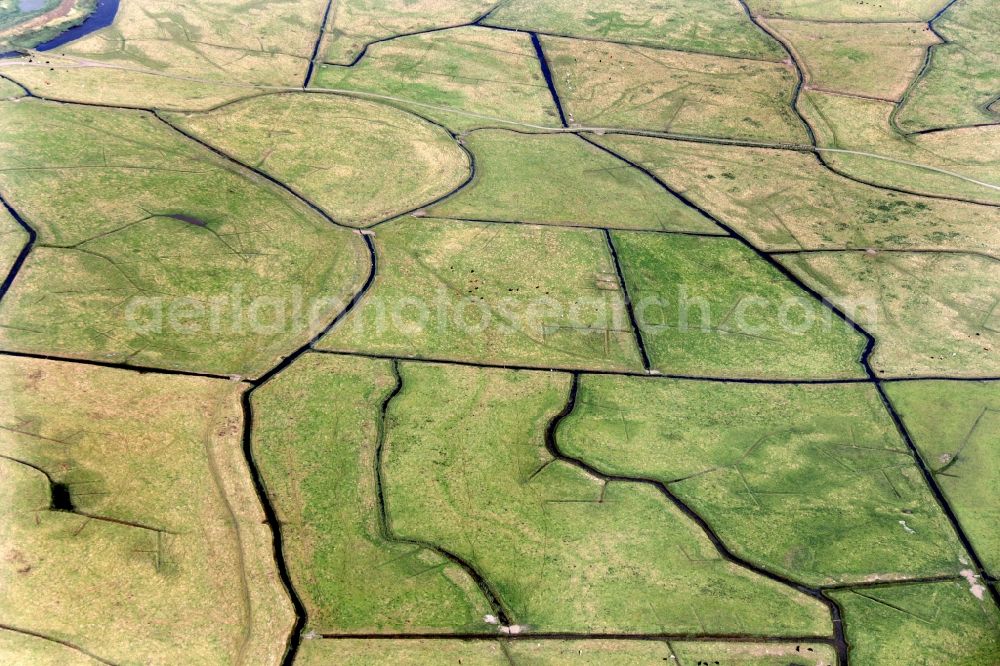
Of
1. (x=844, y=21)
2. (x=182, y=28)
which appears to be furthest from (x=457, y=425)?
(x=844, y=21)

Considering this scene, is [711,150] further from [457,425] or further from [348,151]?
[457,425]

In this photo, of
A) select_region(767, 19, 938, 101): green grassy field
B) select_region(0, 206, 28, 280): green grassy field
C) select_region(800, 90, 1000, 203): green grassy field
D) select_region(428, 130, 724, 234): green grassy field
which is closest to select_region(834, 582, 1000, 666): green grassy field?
select_region(428, 130, 724, 234): green grassy field

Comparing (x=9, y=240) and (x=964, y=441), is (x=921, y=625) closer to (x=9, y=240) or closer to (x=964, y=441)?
(x=964, y=441)

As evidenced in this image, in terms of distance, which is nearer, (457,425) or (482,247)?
(457,425)

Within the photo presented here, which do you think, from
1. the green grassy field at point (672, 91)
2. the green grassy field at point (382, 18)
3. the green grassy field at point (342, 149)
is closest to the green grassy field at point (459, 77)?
the green grassy field at point (382, 18)

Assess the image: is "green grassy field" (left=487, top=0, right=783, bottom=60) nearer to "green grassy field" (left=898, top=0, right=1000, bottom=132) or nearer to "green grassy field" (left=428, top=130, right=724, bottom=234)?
"green grassy field" (left=898, top=0, right=1000, bottom=132)

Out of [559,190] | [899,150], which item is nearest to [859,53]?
[899,150]

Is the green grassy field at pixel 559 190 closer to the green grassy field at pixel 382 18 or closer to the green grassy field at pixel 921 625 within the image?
the green grassy field at pixel 382 18
